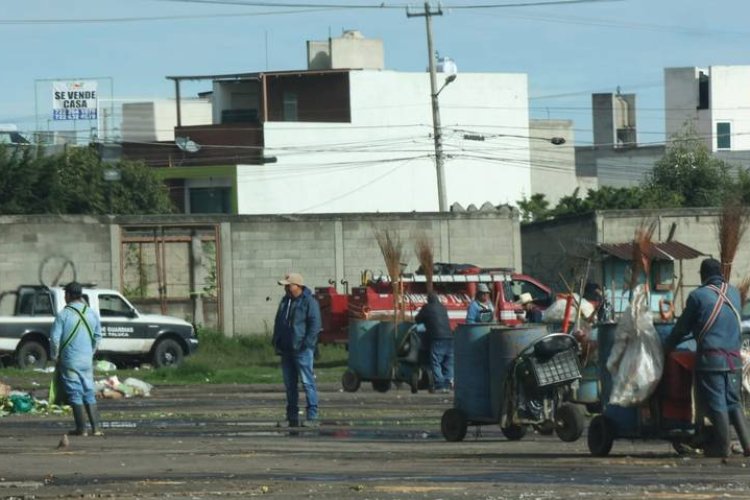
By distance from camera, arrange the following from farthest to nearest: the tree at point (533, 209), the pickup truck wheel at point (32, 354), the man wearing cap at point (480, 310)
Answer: the tree at point (533, 209) → the pickup truck wheel at point (32, 354) → the man wearing cap at point (480, 310)

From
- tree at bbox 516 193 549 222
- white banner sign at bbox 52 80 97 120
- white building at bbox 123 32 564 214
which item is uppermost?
white banner sign at bbox 52 80 97 120

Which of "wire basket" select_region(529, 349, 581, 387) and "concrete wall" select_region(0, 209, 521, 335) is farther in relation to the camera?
"concrete wall" select_region(0, 209, 521, 335)

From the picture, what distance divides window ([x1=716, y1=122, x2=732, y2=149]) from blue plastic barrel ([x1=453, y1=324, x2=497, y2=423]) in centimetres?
8168

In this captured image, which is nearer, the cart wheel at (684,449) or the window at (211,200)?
the cart wheel at (684,449)

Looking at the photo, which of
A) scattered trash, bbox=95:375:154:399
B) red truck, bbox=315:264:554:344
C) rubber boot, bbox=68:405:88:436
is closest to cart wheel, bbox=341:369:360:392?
scattered trash, bbox=95:375:154:399

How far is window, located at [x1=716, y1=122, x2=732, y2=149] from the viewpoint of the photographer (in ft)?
314

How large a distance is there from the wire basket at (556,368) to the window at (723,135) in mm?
82008

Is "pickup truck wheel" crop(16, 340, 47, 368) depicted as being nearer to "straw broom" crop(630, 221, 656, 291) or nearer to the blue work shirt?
the blue work shirt

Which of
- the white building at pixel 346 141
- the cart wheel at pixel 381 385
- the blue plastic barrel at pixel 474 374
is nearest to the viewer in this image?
the blue plastic barrel at pixel 474 374

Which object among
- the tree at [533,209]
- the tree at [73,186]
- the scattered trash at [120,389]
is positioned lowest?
the scattered trash at [120,389]

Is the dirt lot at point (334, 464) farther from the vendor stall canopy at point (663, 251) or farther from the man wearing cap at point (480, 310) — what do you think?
the vendor stall canopy at point (663, 251)

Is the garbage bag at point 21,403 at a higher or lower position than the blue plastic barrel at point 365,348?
lower

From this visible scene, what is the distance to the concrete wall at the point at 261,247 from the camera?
133ft

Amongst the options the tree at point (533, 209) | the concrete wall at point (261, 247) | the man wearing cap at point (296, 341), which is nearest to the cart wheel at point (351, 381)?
the man wearing cap at point (296, 341)
